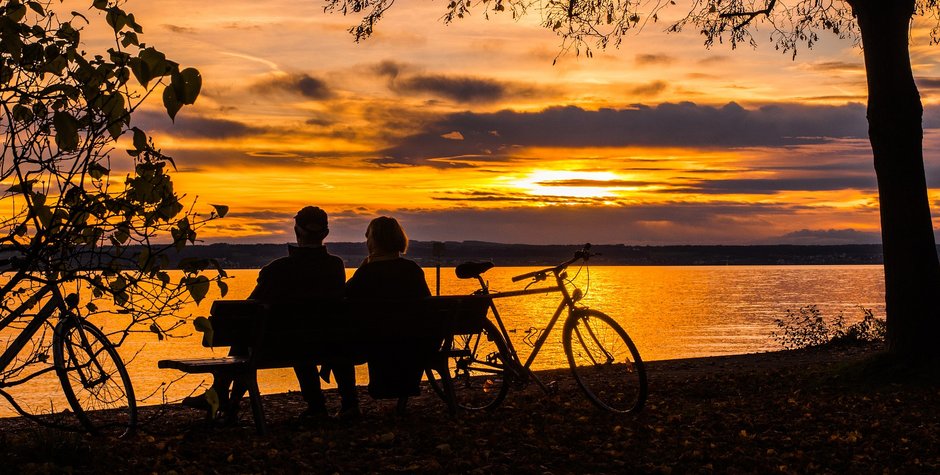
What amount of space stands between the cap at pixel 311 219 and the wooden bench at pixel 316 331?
778 mm

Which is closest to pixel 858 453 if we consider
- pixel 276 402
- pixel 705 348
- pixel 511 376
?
pixel 511 376

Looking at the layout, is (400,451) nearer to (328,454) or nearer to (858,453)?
(328,454)

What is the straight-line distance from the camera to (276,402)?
11.4 metres

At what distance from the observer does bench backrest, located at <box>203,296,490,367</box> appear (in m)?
8.05

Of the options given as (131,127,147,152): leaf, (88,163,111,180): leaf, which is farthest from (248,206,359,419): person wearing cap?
(131,127,147,152): leaf

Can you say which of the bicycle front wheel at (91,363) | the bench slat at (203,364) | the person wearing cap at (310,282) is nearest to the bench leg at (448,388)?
the person wearing cap at (310,282)

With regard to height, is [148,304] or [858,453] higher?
[148,304]

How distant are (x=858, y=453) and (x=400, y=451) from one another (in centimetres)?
336

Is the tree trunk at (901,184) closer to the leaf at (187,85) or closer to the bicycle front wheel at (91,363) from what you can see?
the bicycle front wheel at (91,363)

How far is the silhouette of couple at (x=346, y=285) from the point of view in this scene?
28.3 ft

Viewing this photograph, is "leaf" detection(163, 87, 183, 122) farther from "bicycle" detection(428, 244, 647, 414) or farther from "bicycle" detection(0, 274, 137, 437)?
"bicycle" detection(428, 244, 647, 414)

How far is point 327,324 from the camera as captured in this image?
8406mm

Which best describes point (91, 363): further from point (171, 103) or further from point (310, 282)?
point (171, 103)

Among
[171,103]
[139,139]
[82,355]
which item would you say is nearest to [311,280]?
[82,355]
